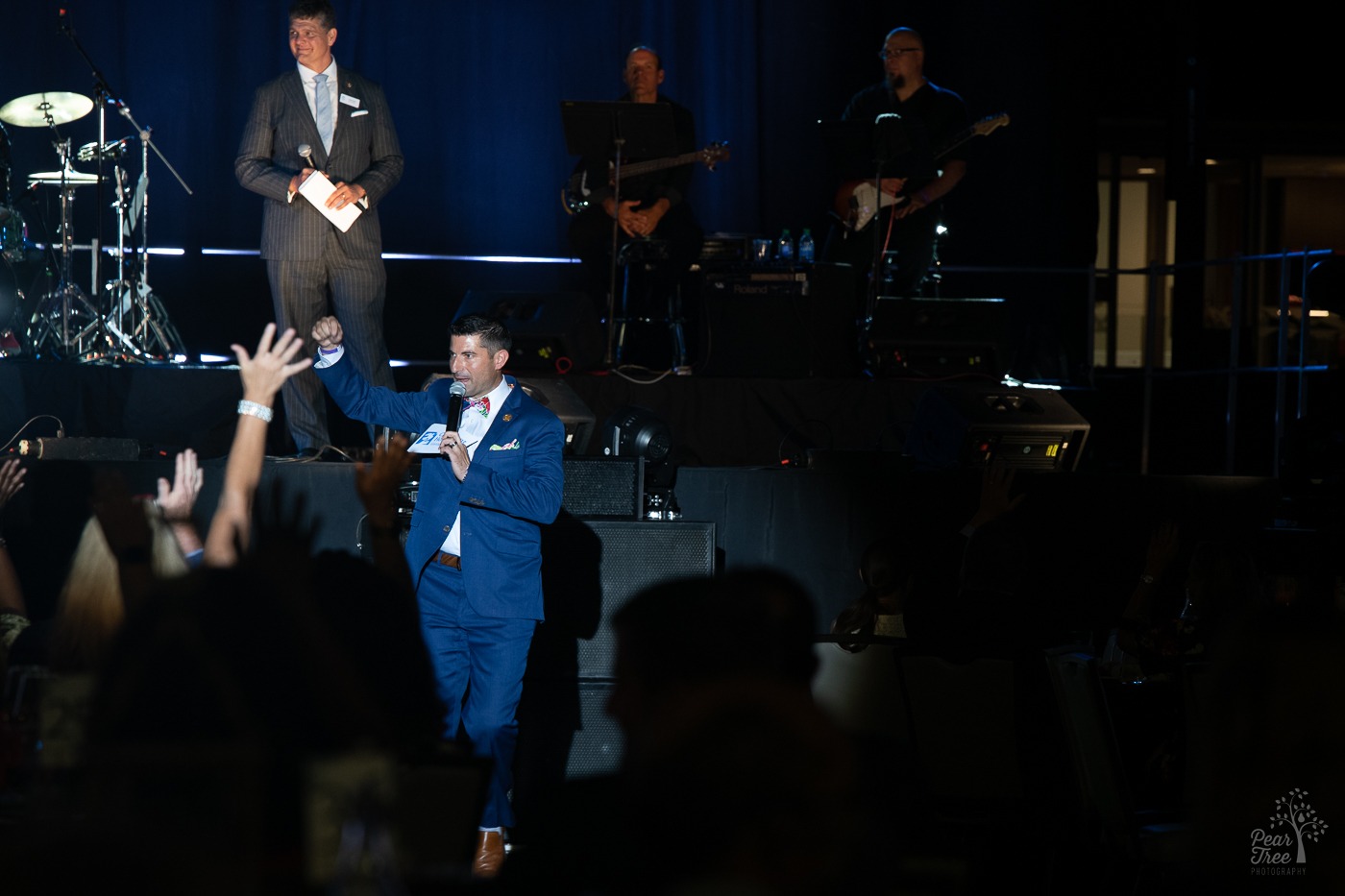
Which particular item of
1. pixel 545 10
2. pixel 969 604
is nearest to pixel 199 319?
pixel 545 10

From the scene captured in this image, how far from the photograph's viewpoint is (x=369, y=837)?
1.93 meters

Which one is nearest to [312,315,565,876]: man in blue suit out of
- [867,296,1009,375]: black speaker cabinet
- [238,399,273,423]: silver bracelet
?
[238,399,273,423]: silver bracelet

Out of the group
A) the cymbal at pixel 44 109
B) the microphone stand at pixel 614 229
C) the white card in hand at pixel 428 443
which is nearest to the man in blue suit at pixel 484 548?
the white card in hand at pixel 428 443

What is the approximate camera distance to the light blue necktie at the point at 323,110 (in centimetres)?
589

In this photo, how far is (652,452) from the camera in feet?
17.7

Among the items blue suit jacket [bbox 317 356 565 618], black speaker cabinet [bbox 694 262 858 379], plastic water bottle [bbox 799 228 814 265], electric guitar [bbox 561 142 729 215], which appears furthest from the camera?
plastic water bottle [bbox 799 228 814 265]

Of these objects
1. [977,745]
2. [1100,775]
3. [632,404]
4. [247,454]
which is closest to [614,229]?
[632,404]

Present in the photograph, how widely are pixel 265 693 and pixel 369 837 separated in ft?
1.48

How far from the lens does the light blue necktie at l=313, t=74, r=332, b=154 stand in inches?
232

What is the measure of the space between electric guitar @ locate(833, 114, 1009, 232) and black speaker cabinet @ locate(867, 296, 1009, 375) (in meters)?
0.57

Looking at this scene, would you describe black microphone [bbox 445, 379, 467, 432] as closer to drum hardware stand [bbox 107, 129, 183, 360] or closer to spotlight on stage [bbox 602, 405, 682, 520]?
spotlight on stage [bbox 602, 405, 682, 520]

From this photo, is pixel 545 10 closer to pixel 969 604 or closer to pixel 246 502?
pixel 969 604

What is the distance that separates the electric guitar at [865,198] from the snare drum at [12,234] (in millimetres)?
4350

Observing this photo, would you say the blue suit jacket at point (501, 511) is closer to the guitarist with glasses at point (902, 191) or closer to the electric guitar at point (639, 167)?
the electric guitar at point (639, 167)
